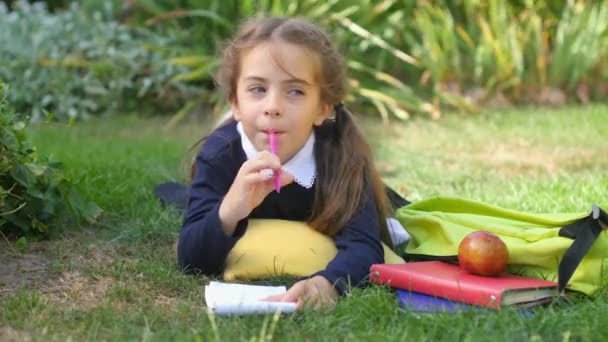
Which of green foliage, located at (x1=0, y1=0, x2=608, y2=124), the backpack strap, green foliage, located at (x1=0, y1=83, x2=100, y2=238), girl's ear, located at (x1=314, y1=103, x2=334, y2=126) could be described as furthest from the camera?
green foliage, located at (x1=0, y1=0, x2=608, y2=124)

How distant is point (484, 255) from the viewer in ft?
8.59

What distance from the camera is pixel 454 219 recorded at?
3088mm

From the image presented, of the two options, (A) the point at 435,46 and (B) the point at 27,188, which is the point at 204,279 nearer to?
(B) the point at 27,188

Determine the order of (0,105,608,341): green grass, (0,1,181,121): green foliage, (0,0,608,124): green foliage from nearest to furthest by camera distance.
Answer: (0,105,608,341): green grass → (0,1,181,121): green foliage → (0,0,608,124): green foliage

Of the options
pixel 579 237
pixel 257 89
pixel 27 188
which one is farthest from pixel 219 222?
pixel 579 237

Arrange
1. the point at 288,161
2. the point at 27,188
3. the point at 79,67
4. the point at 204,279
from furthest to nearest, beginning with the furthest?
the point at 79,67 → the point at 27,188 → the point at 288,161 → the point at 204,279

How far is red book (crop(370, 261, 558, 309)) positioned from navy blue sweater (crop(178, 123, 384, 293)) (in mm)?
115

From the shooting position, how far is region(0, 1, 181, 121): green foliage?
22.2 ft

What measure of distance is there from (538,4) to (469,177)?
3883 mm

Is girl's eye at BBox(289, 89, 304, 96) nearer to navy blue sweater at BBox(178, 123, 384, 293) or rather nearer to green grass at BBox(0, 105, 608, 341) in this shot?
navy blue sweater at BBox(178, 123, 384, 293)

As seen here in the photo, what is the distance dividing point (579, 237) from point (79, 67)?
5223 millimetres

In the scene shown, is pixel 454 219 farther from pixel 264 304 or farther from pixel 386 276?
pixel 264 304

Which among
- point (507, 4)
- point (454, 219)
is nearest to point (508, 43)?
point (507, 4)

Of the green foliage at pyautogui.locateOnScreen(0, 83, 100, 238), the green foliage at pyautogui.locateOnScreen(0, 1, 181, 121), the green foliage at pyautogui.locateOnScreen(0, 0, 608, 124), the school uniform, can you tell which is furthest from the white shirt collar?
the green foliage at pyautogui.locateOnScreen(0, 1, 181, 121)
